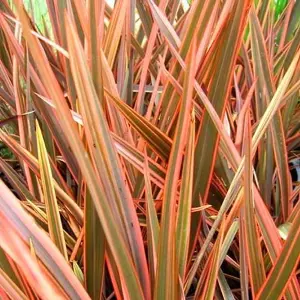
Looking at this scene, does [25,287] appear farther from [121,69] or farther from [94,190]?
[121,69]

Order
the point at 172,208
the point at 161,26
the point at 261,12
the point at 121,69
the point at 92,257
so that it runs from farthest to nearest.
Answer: the point at 261,12, the point at 121,69, the point at 161,26, the point at 92,257, the point at 172,208

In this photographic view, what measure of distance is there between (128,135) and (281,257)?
32 centimetres

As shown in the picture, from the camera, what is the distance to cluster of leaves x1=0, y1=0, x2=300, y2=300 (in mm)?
454

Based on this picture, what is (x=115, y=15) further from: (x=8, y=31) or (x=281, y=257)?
(x=281, y=257)

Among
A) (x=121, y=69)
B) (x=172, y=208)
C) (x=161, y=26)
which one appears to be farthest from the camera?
(x=121, y=69)

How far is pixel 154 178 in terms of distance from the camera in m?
0.65

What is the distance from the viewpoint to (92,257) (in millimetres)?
552

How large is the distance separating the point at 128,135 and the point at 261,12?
0.54 meters

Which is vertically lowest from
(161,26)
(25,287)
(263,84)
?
(25,287)

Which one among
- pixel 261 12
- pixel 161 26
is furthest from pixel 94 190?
pixel 261 12

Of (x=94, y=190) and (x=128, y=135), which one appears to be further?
(x=128, y=135)

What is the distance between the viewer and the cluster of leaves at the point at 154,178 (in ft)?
1.49

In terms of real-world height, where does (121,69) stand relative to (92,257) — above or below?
above

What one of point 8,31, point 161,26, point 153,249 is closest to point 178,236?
point 153,249
